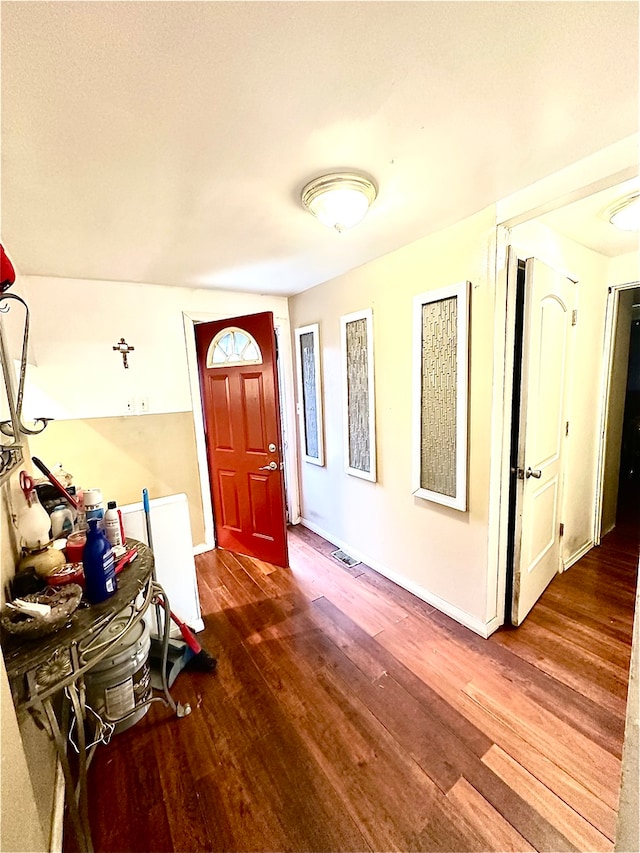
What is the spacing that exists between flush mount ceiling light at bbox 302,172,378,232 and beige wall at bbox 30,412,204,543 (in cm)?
204

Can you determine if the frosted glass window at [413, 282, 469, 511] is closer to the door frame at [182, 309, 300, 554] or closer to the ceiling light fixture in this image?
the ceiling light fixture

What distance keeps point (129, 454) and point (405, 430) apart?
83.6 inches

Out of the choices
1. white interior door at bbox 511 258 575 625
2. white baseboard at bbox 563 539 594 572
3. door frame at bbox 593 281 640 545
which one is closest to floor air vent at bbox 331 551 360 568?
white interior door at bbox 511 258 575 625

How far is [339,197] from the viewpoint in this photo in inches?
54.3

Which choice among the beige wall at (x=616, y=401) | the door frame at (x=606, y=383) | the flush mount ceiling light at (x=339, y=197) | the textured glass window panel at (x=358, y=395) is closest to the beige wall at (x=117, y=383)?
the textured glass window panel at (x=358, y=395)

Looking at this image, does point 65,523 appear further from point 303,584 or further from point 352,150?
point 352,150

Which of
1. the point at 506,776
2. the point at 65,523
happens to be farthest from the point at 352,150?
the point at 506,776

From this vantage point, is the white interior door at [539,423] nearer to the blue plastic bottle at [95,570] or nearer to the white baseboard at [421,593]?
the white baseboard at [421,593]

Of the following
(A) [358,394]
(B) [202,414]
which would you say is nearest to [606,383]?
(A) [358,394]

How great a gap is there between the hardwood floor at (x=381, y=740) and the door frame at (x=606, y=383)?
0.82 meters

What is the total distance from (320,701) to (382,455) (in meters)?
1.45

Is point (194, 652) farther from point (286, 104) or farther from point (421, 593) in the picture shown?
point (286, 104)

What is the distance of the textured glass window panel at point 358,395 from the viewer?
2.50 m

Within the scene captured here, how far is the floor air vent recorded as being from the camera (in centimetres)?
277
